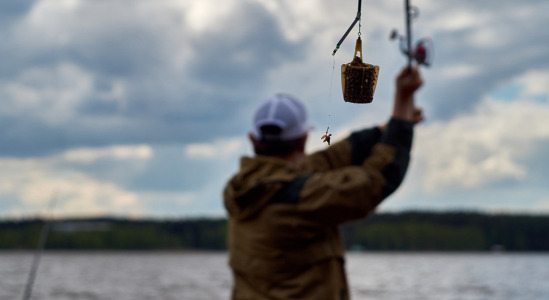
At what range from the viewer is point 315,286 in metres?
3.36

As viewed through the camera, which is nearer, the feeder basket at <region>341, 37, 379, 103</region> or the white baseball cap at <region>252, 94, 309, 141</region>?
the white baseball cap at <region>252, 94, 309, 141</region>

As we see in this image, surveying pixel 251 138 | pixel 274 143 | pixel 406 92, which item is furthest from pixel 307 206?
pixel 406 92

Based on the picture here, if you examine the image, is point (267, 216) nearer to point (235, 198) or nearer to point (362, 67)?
point (235, 198)

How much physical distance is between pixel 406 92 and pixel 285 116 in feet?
1.86

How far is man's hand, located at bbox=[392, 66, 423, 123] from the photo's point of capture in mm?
3379

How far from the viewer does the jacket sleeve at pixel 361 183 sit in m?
3.21

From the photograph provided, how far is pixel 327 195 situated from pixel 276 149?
1.56 feet

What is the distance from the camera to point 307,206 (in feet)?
10.8

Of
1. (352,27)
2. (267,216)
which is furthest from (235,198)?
(352,27)

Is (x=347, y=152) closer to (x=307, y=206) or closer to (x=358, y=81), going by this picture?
(x=307, y=206)

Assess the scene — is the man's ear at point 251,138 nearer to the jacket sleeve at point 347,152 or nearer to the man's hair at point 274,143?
the man's hair at point 274,143

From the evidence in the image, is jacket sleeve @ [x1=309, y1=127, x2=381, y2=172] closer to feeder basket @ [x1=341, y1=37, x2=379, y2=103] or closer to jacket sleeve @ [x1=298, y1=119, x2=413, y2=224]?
jacket sleeve @ [x1=298, y1=119, x2=413, y2=224]

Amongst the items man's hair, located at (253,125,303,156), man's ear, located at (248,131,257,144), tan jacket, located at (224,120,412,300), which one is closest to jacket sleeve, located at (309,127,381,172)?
tan jacket, located at (224,120,412,300)

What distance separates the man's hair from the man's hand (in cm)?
48
